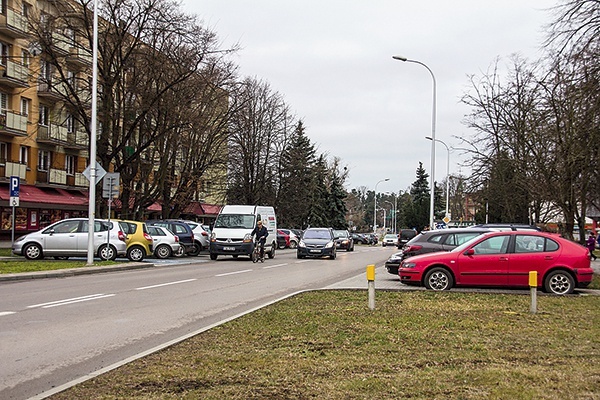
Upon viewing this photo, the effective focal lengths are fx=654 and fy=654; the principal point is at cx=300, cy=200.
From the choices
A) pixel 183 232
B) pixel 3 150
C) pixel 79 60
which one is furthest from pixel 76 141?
pixel 183 232

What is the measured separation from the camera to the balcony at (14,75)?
38312 mm

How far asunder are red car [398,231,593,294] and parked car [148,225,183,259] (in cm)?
1622

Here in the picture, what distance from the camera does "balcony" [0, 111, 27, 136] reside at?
124 feet

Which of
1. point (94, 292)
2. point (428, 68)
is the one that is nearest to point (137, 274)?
point (94, 292)

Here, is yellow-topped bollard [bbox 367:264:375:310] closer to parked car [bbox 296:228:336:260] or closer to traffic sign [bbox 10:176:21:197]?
traffic sign [bbox 10:176:21:197]

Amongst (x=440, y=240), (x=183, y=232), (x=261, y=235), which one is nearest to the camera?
(x=440, y=240)

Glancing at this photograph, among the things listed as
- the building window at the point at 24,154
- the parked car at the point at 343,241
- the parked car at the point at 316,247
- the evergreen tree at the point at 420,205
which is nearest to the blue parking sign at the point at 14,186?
the parked car at the point at 316,247

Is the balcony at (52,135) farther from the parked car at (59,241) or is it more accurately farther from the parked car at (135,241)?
the parked car at (59,241)

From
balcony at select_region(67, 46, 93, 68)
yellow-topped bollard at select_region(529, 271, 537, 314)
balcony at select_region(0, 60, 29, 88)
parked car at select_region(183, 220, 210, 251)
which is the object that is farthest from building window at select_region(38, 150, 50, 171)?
yellow-topped bollard at select_region(529, 271, 537, 314)

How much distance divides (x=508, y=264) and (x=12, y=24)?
3424 cm

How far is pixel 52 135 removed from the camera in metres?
43.3

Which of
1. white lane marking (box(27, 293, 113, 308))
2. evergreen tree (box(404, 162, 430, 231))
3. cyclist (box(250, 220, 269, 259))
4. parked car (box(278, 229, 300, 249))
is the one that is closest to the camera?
white lane marking (box(27, 293, 113, 308))

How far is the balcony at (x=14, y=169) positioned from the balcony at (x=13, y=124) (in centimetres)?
185

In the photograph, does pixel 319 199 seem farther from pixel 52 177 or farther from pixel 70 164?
pixel 52 177
